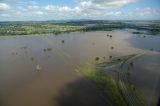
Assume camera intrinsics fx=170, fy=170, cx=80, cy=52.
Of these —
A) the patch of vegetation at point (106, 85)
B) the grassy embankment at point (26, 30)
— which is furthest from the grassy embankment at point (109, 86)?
the grassy embankment at point (26, 30)

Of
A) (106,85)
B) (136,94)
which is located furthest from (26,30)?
(136,94)

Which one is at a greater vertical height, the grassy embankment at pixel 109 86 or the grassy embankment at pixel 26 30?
the grassy embankment at pixel 26 30

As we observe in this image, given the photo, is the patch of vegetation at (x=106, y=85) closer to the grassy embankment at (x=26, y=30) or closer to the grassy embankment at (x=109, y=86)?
the grassy embankment at (x=109, y=86)

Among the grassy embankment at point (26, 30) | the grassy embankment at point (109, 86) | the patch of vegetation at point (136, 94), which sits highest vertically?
the grassy embankment at point (26, 30)

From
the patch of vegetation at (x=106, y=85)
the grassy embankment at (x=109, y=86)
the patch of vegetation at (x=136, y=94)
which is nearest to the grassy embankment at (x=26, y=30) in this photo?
the grassy embankment at (x=109, y=86)

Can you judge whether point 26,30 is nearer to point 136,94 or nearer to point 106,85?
point 106,85

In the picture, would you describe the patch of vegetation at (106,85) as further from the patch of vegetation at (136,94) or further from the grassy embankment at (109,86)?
the patch of vegetation at (136,94)

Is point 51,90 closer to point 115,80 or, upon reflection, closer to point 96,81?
point 96,81

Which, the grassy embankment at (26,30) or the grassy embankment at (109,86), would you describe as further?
the grassy embankment at (26,30)

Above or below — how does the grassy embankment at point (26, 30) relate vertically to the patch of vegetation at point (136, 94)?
above

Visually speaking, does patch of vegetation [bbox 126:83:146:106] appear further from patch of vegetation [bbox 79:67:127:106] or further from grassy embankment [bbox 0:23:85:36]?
grassy embankment [bbox 0:23:85:36]

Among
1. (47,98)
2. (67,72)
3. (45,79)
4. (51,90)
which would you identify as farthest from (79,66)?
(47,98)

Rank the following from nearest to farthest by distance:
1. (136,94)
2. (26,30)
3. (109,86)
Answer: (136,94) < (109,86) < (26,30)
